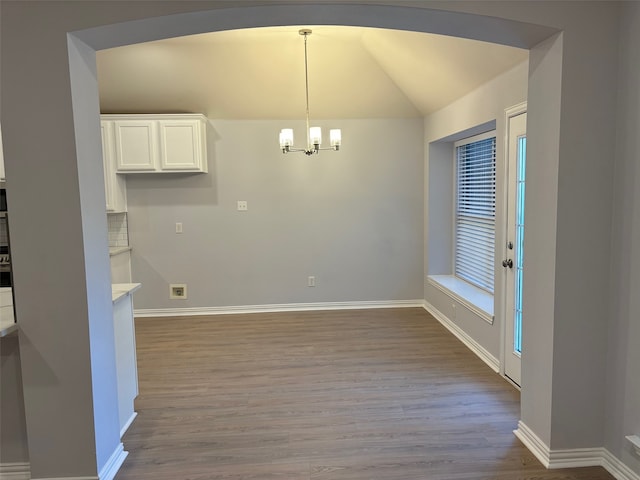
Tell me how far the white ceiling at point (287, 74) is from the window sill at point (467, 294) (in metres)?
2.00

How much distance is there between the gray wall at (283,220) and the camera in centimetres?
525

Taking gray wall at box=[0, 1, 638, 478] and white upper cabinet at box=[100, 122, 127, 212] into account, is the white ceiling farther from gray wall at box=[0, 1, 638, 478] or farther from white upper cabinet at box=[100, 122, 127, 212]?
gray wall at box=[0, 1, 638, 478]

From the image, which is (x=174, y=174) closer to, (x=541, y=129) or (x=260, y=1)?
(x=260, y=1)

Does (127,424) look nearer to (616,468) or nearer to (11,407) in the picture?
(11,407)

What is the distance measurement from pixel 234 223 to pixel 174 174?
935mm

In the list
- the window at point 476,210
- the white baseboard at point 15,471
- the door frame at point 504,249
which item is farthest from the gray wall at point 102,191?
the window at point 476,210

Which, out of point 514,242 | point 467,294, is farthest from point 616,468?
point 467,294

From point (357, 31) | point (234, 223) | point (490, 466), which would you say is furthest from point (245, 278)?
point (490, 466)

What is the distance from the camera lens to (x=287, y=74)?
4.61 meters

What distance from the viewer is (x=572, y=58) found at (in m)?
2.12

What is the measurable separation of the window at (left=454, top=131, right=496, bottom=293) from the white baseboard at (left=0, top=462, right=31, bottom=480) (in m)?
3.87

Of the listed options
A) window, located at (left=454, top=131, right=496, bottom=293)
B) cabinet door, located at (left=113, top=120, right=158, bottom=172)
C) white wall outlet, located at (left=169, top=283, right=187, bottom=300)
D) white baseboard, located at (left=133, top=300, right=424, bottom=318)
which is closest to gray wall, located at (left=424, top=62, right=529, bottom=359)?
window, located at (left=454, top=131, right=496, bottom=293)

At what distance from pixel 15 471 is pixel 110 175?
3.42 meters

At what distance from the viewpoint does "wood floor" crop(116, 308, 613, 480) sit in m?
2.33
